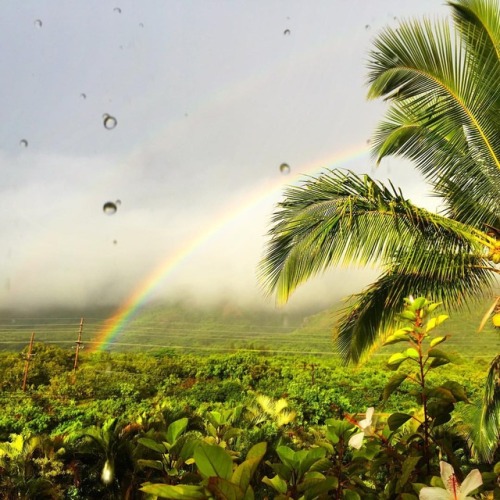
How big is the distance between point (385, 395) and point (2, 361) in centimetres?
1615

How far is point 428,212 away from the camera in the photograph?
12.7ft

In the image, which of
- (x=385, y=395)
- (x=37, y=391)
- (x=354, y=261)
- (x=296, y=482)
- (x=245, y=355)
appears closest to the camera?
(x=296, y=482)

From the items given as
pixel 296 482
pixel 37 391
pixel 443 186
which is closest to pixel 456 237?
pixel 443 186

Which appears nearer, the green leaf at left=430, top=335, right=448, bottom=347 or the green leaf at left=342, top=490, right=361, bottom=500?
the green leaf at left=342, top=490, right=361, bottom=500

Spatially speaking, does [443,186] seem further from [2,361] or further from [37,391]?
[2,361]

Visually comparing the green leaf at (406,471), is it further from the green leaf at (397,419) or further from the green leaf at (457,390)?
the green leaf at (457,390)

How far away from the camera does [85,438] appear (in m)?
2.27

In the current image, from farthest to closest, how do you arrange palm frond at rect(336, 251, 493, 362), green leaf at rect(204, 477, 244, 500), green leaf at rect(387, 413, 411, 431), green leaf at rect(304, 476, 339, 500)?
1. palm frond at rect(336, 251, 493, 362)
2. green leaf at rect(387, 413, 411, 431)
3. green leaf at rect(304, 476, 339, 500)
4. green leaf at rect(204, 477, 244, 500)

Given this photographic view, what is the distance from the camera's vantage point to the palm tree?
382 cm

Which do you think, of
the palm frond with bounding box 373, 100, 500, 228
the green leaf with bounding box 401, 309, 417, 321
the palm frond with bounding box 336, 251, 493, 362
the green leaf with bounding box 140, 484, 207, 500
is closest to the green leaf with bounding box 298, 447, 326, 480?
the green leaf with bounding box 140, 484, 207, 500

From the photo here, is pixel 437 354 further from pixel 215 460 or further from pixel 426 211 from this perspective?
pixel 426 211

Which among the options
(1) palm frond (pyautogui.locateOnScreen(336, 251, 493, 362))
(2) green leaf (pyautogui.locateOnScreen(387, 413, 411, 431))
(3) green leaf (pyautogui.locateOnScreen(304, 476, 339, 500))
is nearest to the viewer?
(3) green leaf (pyautogui.locateOnScreen(304, 476, 339, 500))

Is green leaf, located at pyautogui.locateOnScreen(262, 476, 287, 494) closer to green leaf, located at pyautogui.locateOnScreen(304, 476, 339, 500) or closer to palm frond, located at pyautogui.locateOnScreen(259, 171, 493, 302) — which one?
green leaf, located at pyautogui.locateOnScreen(304, 476, 339, 500)

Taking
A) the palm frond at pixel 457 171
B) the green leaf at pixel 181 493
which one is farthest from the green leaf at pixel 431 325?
the palm frond at pixel 457 171
